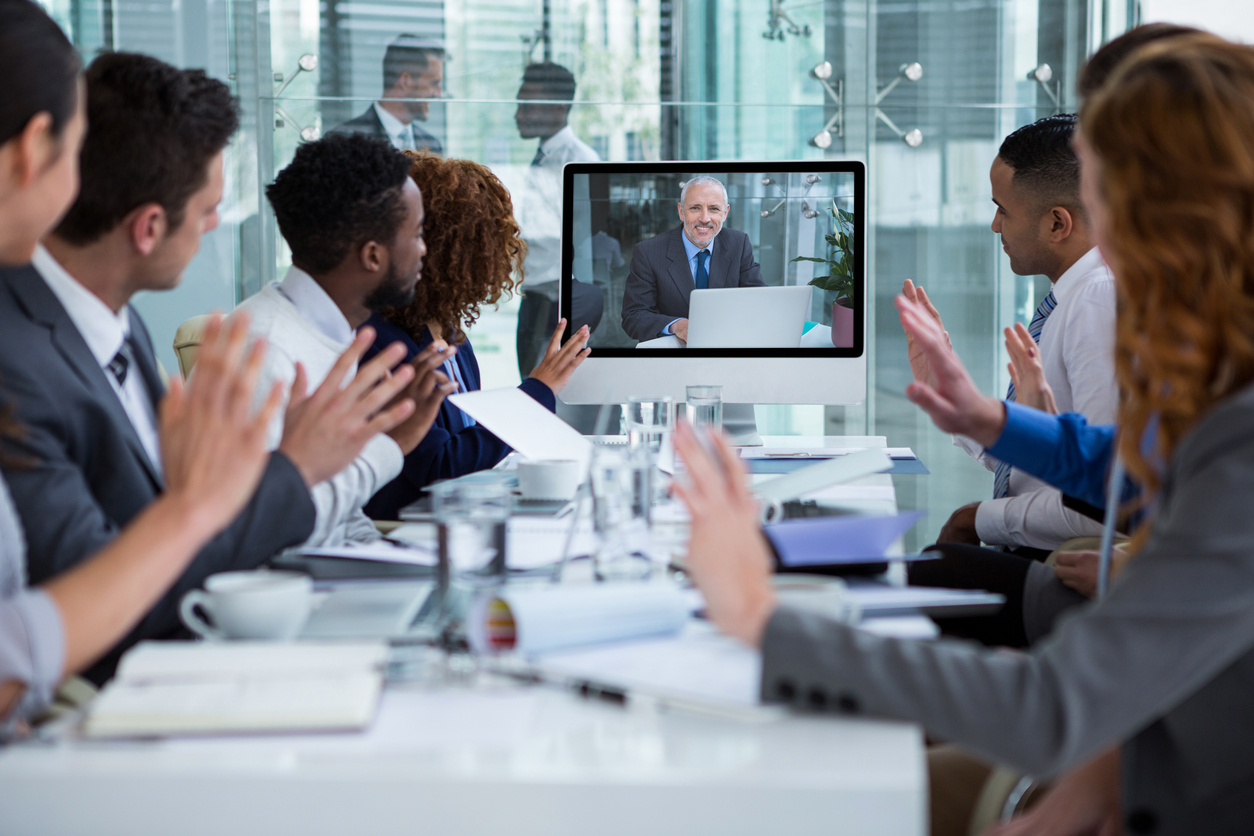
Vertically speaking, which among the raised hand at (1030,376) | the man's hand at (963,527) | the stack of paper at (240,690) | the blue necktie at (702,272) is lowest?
the man's hand at (963,527)

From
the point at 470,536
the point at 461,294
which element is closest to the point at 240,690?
the point at 470,536

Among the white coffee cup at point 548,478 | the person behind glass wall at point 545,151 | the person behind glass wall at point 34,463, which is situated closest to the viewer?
the person behind glass wall at point 34,463

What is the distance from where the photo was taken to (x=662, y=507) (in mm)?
1644

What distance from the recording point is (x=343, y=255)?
2057mm

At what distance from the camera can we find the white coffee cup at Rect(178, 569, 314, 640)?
3.30 ft

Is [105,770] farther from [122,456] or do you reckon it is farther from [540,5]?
[540,5]

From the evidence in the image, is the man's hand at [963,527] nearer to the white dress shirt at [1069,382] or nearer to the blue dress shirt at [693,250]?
the white dress shirt at [1069,382]

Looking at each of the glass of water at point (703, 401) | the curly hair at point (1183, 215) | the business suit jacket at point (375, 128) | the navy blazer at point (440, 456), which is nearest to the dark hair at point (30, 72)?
the curly hair at point (1183, 215)

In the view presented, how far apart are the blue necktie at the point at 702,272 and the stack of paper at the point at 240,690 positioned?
5.13ft

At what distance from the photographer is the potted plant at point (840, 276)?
2.39 m

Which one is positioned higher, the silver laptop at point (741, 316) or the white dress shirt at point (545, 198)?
the white dress shirt at point (545, 198)

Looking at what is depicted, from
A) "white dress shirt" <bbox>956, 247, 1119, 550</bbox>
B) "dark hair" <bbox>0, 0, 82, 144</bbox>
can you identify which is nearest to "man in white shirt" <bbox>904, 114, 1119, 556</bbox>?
"white dress shirt" <bbox>956, 247, 1119, 550</bbox>

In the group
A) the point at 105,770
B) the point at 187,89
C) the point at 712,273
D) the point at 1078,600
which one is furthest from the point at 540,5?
the point at 105,770

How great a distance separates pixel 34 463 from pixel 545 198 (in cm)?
310
